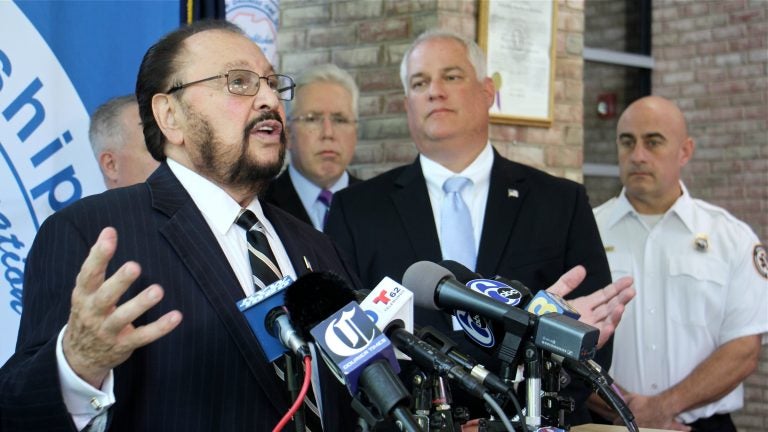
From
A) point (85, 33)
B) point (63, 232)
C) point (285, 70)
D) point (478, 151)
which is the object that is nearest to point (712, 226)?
point (478, 151)

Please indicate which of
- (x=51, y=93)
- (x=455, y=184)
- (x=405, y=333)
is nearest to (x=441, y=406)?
(x=405, y=333)

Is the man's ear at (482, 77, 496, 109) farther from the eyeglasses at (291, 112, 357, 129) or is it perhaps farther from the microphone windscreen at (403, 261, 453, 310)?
the microphone windscreen at (403, 261, 453, 310)

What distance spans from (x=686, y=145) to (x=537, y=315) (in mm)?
3502

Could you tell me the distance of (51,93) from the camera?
3.56m

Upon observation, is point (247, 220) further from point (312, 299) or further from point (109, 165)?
point (109, 165)

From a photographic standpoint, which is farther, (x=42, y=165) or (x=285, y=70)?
(x=285, y=70)

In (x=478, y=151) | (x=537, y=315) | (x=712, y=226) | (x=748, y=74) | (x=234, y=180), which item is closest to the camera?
(x=537, y=315)

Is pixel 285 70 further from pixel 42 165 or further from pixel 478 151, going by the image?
pixel 42 165

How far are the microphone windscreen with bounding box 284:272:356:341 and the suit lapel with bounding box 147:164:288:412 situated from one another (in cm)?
43

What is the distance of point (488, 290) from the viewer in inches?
82.5

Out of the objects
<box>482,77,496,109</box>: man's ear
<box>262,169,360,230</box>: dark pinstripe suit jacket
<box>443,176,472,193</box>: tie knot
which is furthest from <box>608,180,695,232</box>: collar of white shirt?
<box>262,169,360,230</box>: dark pinstripe suit jacket

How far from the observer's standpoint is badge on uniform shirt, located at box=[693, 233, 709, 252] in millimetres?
4688

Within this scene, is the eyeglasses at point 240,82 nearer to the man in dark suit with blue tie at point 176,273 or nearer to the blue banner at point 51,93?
the man in dark suit with blue tie at point 176,273

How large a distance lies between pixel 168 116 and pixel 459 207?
1460 millimetres
